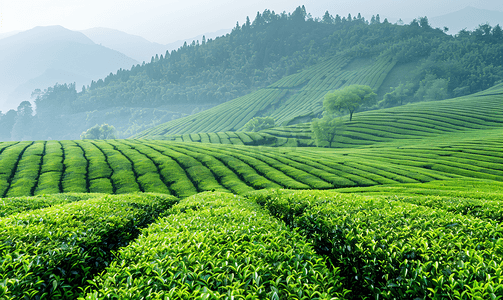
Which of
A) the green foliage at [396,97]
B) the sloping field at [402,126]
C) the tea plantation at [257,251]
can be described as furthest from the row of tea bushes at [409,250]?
the green foliage at [396,97]

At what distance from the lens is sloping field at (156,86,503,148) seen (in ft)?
315

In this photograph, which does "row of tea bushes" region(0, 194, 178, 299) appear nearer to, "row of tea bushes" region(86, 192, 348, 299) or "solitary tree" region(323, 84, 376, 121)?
"row of tea bushes" region(86, 192, 348, 299)

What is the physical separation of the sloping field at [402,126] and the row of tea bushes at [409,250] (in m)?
90.3

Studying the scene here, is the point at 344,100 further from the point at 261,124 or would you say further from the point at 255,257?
the point at 255,257

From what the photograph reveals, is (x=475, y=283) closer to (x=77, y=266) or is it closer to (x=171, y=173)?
(x=77, y=266)

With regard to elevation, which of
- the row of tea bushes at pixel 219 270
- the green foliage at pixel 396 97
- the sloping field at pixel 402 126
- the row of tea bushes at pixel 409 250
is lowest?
the sloping field at pixel 402 126

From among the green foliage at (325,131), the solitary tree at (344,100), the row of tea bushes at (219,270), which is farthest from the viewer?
the solitary tree at (344,100)

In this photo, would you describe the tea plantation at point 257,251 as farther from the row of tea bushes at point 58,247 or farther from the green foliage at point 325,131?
the green foliage at point 325,131

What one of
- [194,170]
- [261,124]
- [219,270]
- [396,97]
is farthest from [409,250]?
[396,97]

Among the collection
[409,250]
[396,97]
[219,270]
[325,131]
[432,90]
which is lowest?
[325,131]

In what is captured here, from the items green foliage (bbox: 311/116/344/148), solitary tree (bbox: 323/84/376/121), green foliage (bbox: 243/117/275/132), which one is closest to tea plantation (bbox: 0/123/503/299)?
green foliage (bbox: 311/116/344/148)

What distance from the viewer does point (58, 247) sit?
7.54 m

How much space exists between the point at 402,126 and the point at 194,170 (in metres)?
95.7

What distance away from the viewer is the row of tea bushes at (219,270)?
5.27 metres
